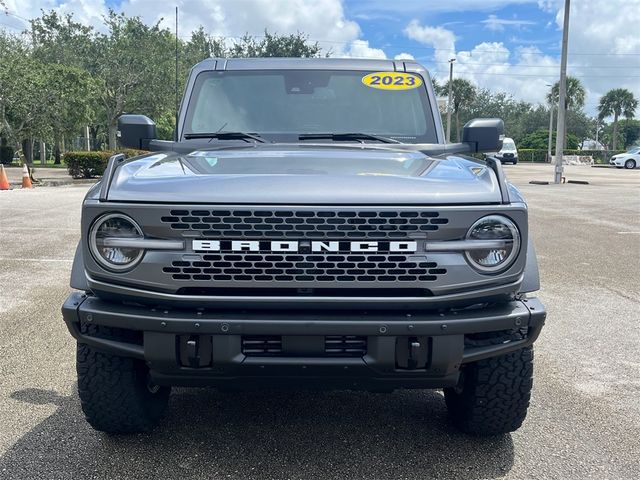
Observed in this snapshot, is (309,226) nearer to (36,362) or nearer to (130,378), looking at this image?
(130,378)

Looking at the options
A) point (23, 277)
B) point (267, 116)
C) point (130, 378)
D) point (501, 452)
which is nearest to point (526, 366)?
point (501, 452)

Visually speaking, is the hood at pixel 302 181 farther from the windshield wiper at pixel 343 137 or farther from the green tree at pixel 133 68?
the green tree at pixel 133 68

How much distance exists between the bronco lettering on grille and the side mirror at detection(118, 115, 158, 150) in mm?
1742

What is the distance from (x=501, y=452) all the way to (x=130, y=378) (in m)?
1.79

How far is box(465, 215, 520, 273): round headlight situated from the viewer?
2.55 metres

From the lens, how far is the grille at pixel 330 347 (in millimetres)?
2516

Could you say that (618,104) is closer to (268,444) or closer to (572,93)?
(572,93)

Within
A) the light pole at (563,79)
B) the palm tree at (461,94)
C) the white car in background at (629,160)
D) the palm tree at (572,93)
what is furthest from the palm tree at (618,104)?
the light pole at (563,79)

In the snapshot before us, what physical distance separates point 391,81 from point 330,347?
2352 millimetres

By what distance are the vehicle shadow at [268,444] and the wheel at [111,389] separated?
15cm

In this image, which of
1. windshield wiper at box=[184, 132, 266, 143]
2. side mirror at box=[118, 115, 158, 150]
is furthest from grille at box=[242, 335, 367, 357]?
side mirror at box=[118, 115, 158, 150]

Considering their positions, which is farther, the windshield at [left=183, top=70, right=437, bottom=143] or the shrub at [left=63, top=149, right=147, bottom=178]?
the shrub at [left=63, top=149, right=147, bottom=178]

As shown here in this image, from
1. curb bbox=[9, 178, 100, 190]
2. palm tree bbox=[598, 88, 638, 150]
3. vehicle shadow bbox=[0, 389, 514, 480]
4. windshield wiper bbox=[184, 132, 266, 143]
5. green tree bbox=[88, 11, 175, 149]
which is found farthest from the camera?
palm tree bbox=[598, 88, 638, 150]

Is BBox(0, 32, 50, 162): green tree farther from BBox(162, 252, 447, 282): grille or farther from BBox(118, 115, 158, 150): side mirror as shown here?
BBox(162, 252, 447, 282): grille
